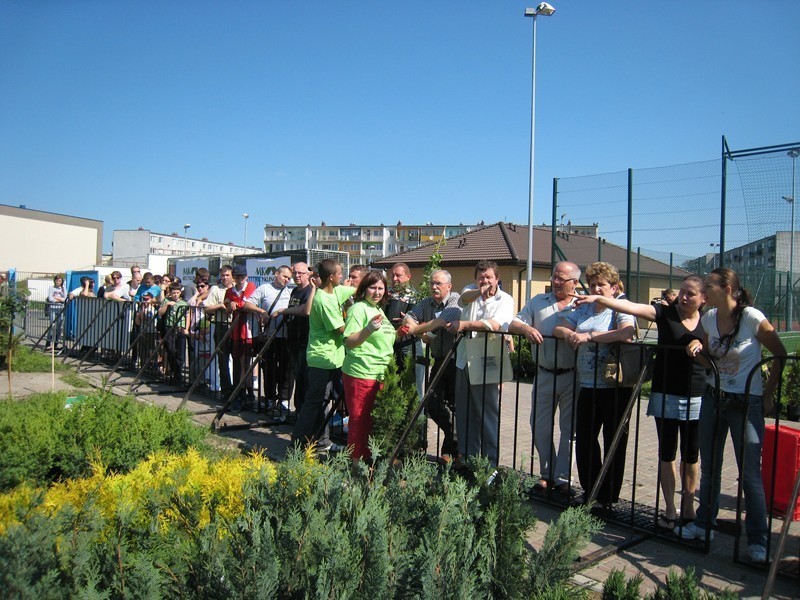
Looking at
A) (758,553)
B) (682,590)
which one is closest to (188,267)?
(758,553)

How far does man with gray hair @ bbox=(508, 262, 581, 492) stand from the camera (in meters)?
4.96

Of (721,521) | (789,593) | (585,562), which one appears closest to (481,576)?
(585,562)

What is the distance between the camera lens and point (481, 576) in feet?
8.56

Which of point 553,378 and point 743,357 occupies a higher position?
point 743,357

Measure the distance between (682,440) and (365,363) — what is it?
2.46 m

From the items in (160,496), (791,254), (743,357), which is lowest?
(160,496)

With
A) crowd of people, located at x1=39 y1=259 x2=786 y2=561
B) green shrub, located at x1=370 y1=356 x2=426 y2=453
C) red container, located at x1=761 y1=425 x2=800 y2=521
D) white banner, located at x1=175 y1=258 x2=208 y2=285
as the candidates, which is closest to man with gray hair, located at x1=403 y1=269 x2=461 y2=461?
crowd of people, located at x1=39 y1=259 x2=786 y2=561

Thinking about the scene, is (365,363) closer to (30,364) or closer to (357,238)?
(30,364)

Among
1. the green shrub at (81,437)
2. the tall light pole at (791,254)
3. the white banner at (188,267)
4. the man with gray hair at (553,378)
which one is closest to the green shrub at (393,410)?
the man with gray hair at (553,378)

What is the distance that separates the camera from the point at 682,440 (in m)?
4.30

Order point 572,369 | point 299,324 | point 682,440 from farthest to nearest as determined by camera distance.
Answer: point 299,324
point 572,369
point 682,440

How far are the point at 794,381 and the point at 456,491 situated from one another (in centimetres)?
825

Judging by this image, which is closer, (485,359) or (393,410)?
(393,410)

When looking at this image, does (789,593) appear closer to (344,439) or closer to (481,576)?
(481,576)
